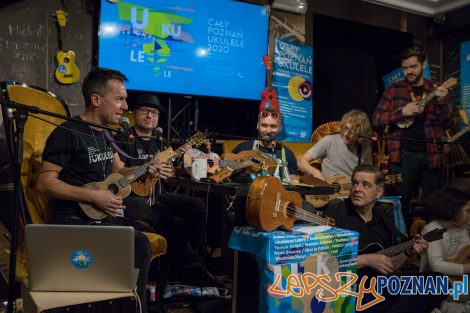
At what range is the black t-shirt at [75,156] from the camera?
8.30ft

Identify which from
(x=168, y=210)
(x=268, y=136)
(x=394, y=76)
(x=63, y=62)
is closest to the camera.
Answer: (x=168, y=210)

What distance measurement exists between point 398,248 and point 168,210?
68.8 inches

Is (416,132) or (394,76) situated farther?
(394,76)

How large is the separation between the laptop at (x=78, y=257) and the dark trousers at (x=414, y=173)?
3.35m

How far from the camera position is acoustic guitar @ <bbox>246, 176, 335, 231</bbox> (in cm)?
248

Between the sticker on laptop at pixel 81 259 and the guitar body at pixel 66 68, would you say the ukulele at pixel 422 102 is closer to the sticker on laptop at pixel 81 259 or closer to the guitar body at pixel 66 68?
the guitar body at pixel 66 68

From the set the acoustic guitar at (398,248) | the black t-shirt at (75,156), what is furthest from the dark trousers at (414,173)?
the black t-shirt at (75,156)

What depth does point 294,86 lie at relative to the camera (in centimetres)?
582

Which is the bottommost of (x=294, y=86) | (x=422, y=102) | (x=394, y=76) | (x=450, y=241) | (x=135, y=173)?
(x=450, y=241)

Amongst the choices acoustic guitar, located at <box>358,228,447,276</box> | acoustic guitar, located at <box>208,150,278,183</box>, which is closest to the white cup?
acoustic guitar, located at <box>208,150,278,183</box>

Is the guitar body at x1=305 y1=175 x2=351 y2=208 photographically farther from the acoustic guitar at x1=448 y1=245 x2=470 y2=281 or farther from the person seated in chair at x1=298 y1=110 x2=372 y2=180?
the acoustic guitar at x1=448 y1=245 x2=470 y2=281

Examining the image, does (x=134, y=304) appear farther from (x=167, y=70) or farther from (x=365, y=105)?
(x=365, y=105)

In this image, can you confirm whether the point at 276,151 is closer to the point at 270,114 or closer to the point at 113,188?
the point at 270,114

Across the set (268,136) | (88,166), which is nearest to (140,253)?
(88,166)
